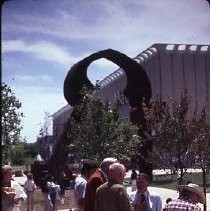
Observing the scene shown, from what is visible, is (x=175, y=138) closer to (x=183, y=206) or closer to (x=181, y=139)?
(x=181, y=139)

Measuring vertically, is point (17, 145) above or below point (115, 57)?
below

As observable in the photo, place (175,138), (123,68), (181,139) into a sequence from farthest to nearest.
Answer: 1. (123,68)
2. (175,138)
3. (181,139)

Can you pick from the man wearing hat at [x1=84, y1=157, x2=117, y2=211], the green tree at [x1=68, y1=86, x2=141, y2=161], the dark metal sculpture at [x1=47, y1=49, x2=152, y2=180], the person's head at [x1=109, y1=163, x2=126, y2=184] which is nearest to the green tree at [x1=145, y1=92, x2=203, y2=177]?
the green tree at [x1=68, y1=86, x2=141, y2=161]

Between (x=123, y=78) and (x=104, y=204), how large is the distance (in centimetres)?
5720

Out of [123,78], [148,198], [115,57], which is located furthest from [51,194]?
[123,78]

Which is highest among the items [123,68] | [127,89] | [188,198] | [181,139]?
[123,68]

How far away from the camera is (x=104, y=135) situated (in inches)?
741

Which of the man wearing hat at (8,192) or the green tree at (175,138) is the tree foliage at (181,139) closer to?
the green tree at (175,138)

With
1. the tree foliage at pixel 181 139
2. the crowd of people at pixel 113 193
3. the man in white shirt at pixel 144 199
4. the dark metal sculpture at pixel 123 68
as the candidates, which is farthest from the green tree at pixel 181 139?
the dark metal sculpture at pixel 123 68

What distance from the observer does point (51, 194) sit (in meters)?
16.2

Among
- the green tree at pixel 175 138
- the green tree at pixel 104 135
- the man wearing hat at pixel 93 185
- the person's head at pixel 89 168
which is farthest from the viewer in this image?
the green tree at pixel 104 135

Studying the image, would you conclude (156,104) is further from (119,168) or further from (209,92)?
(209,92)

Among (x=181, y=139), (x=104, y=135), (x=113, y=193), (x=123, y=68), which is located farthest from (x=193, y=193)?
(x=123, y=68)

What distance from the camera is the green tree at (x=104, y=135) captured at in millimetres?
18672
